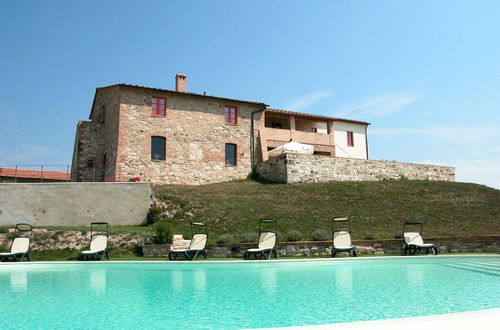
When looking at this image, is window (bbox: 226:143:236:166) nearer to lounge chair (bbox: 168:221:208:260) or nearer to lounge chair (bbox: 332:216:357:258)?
lounge chair (bbox: 168:221:208:260)

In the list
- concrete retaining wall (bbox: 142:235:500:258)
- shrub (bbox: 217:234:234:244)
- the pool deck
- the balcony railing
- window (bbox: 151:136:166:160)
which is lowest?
the pool deck

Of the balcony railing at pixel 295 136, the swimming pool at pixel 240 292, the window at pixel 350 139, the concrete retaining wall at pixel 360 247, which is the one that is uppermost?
the window at pixel 350 139

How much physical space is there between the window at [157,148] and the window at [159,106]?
160 centimetres

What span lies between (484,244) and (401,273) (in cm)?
628

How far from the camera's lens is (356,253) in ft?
45.2

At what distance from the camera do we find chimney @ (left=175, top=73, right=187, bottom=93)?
92.6 ft

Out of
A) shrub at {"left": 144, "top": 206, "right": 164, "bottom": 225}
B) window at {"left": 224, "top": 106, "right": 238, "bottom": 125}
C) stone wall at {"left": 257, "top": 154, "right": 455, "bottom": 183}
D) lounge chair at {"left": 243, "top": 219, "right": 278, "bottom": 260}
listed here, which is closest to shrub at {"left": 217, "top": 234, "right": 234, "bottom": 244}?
lounge chair at {"left": 243, "top": 219, "right": 278, "bottom": 260}

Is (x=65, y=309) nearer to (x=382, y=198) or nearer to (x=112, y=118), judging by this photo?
(x=382, y=198)

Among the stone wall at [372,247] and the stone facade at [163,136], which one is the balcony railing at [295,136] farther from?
the stone wall at [372,247]

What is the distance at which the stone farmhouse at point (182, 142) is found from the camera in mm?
24219

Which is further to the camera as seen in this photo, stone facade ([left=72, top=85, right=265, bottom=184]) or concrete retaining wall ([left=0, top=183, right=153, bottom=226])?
stone facade ([left=72, top=85, right=265, bottom=184])

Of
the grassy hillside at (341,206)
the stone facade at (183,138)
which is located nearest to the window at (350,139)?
the grassy hillside at (341,206)

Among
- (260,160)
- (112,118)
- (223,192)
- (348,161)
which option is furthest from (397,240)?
(112,118)

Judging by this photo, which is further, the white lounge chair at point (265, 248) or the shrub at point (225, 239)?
the shrub at point (225, 239)
